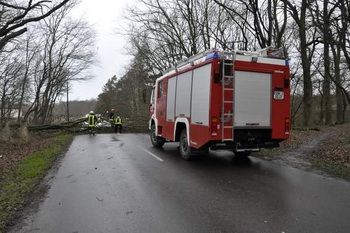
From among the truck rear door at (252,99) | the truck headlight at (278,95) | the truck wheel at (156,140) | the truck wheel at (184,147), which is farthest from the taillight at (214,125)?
the truck wheel at (156,140)

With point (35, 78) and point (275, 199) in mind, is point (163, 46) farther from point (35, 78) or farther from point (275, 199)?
point (275, 199)

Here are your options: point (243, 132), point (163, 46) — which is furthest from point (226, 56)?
point (163, 46)

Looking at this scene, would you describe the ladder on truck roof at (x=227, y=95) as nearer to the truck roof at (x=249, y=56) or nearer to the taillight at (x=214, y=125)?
the truck roof at (x=249, y=56)

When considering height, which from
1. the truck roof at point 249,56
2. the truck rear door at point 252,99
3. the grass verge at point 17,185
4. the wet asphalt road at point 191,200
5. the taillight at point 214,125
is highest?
the truck roof at point 249,56

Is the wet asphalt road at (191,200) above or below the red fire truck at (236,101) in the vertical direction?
below

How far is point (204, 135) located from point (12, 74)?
2945cm

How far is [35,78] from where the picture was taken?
3491cm

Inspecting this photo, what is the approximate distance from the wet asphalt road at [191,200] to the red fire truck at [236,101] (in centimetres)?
84

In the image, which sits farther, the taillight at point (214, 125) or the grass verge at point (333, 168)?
the taillight at point (214, 125)

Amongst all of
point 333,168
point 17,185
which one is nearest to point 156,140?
point 17,185

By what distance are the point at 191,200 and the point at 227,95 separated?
3915mm

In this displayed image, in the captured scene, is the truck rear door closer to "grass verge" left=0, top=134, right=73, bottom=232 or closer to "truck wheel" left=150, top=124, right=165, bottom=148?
"truck wheel" left=150, top=124, right=165, bottom=148

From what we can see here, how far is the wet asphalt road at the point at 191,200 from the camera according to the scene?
15.0 ft

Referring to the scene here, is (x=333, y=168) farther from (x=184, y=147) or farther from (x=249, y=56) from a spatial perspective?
(x=184, y=147)
